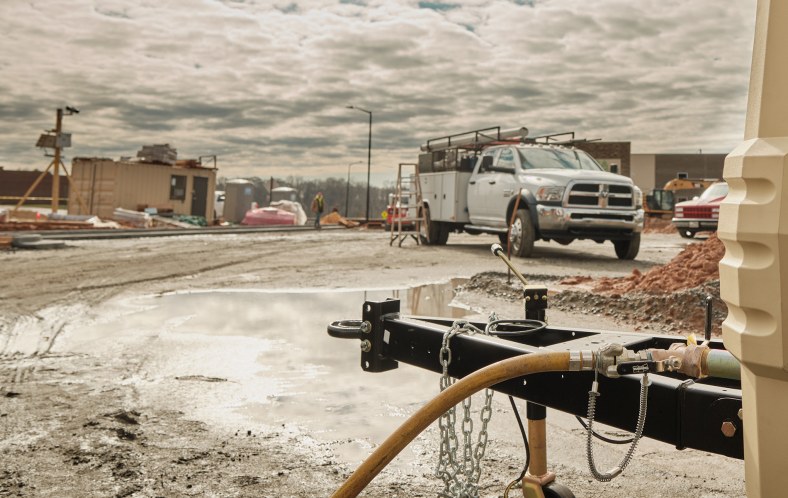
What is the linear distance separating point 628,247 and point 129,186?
106 feet

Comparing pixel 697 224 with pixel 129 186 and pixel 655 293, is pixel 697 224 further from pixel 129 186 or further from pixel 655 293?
pixel 129 186

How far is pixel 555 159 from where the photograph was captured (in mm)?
15766

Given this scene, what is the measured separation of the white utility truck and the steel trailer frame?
1076 centimetres

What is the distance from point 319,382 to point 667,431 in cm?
354

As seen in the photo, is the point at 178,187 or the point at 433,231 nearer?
the point at 433,231

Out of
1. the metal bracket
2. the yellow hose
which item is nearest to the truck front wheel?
the metal bracket

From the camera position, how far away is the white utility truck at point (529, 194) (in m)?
14.5

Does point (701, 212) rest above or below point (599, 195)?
above

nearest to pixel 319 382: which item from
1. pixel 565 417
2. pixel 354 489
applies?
pixel 565 417

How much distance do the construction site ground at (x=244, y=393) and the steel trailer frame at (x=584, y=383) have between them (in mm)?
68

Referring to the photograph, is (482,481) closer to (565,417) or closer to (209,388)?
(565,417)

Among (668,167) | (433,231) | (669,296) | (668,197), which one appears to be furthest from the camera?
(668,167)

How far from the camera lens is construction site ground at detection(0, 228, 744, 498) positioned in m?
3.45

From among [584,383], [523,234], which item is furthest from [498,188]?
[584,383]
